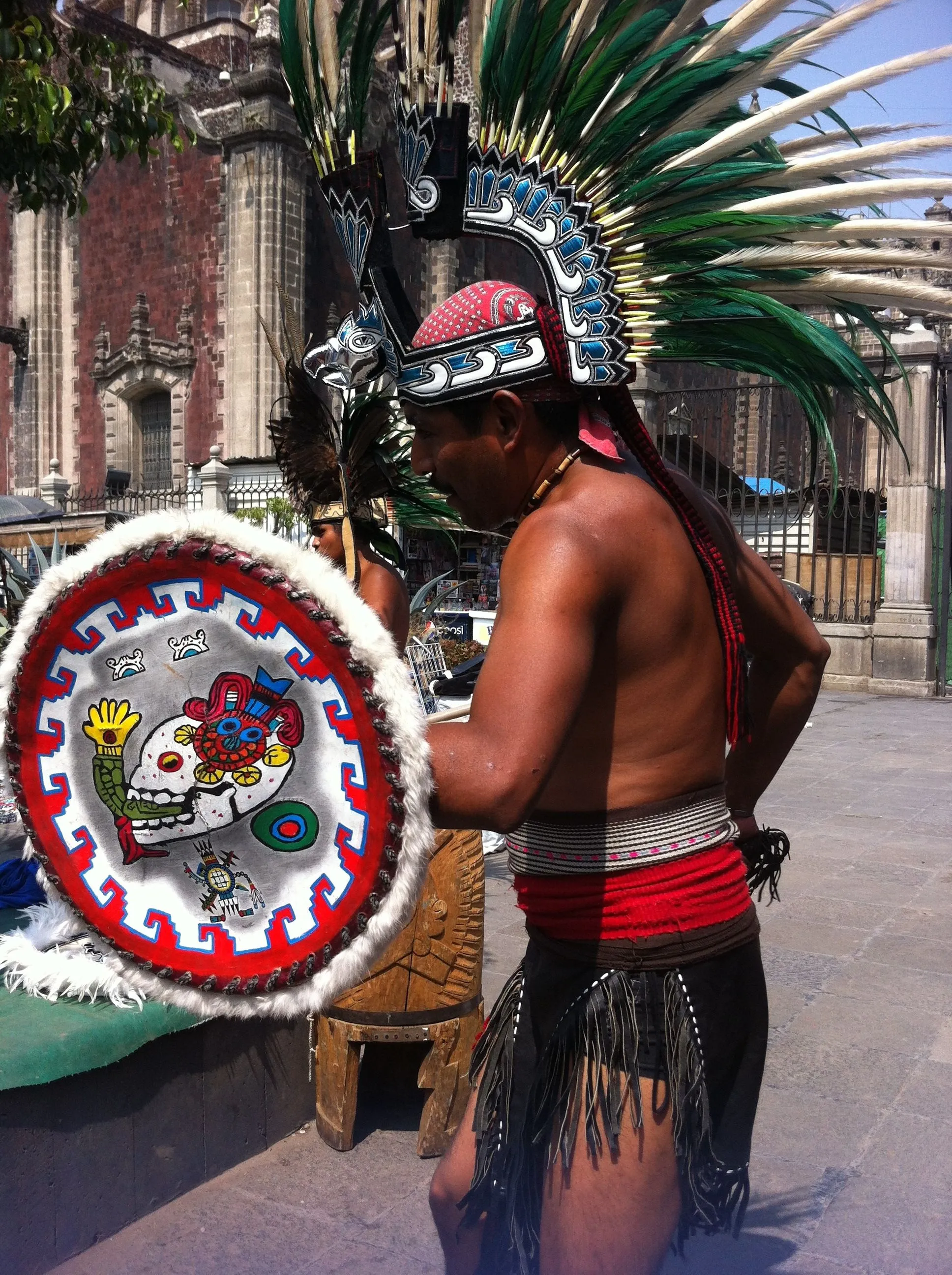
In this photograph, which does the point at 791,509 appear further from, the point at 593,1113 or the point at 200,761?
the point at 200,761

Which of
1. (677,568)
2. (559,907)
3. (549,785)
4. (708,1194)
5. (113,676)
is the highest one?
(677,568)

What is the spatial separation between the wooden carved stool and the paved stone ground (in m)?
0.14

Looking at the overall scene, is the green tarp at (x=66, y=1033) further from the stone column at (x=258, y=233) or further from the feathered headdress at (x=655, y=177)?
the stone column at (x=258, y=233)

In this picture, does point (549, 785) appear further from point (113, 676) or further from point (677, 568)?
point (113, 676)

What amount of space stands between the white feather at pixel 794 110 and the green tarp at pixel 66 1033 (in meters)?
2.05

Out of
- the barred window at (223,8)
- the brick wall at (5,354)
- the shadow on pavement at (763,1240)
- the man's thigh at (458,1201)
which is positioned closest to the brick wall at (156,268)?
the brick wall at (5,354)

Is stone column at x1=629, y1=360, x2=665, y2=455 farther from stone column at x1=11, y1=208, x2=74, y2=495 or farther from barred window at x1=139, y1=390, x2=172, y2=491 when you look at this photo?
→ stone column at x1=11, y1=208, x2=74, y2=495

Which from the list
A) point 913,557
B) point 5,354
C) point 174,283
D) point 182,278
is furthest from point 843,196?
point 5,354

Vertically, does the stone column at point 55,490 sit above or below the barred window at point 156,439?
below

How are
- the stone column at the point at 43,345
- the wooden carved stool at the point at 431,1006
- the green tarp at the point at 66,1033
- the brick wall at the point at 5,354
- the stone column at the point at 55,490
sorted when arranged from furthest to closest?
1. the brick wall at the point at 5,354
2. the stone column at the point at 43,345
3. the stone column at the point at 55,490
4. the wooden carved stool at the point at 431,1006
5. the green tarp at the point at 66,1033

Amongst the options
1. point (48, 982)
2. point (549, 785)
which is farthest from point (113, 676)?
point (48, 982)

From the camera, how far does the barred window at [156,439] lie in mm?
24453

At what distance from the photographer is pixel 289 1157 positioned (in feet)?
10.6

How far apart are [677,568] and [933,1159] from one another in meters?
2.43
